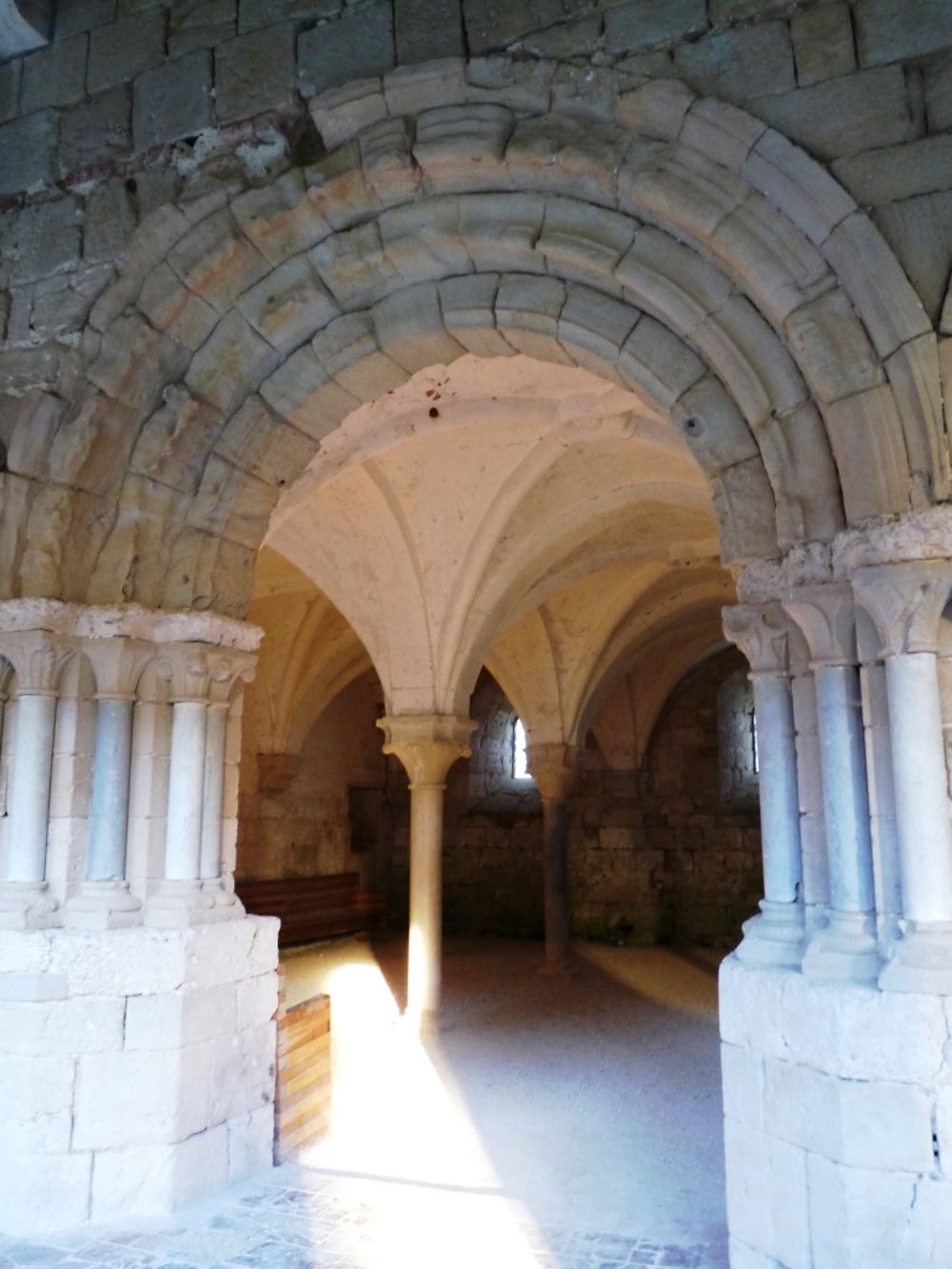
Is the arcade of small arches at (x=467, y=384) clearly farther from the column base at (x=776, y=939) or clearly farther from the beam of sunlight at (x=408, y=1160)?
the beam of sunlight at (x=408, y=1160)

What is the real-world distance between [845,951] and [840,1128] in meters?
0.41

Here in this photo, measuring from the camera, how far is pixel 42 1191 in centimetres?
326

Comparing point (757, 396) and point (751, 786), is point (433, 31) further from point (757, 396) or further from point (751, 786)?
point (751, 786)

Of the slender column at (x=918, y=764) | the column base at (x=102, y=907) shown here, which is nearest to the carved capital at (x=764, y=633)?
the slender column at (x=918, y=764)

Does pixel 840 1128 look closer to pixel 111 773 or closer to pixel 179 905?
pixel 179 905

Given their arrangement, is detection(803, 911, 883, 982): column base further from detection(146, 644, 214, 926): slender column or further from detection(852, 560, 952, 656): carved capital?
detection(146, 644, 214, 926): slender column

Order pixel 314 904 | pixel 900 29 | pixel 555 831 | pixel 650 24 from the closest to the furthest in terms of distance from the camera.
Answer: pixel 900 29
pixel 650 24
pixel 555 831
pixel 314 904

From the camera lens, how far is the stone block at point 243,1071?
3578mm

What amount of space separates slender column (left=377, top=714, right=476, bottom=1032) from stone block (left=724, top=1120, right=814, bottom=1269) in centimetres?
471

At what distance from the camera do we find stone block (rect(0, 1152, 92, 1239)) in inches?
127

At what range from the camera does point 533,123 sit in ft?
10.7

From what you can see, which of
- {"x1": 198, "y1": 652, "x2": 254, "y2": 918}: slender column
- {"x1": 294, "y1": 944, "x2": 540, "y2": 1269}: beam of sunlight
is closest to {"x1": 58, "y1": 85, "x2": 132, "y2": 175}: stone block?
{"x1": 198, "y1": 652, "x2": 254, "y2": 918}: slender column

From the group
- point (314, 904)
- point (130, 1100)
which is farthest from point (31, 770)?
point (314, 904)

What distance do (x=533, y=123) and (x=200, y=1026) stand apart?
3.25 metres
